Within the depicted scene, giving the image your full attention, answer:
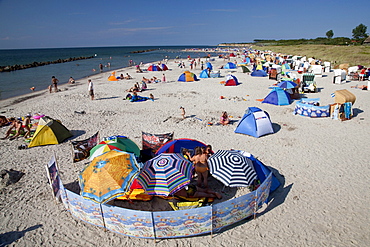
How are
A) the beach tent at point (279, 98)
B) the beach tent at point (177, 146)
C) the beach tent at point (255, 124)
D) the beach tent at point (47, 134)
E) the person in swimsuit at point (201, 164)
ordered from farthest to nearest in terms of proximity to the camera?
the beach tent at point (279, 98) < the beach tent at point (255, 124) < the beach tent at point (47, 134) < the beach tent at point (177, 146) < the person in swimsuit at point (201, 164)

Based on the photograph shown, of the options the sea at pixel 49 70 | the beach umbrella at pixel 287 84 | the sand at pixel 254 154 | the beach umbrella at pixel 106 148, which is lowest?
the sand at pixel 254 154

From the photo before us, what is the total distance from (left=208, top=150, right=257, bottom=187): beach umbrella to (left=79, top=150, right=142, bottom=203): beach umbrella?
209 centimetres

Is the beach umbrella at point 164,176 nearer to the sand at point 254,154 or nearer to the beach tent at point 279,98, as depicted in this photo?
the sand at point 254,154

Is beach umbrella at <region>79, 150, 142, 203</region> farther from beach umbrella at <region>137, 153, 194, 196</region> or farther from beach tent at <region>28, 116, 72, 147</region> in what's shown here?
beach tent at <region>28, 116, 72, 147</region>

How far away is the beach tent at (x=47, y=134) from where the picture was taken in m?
9.90

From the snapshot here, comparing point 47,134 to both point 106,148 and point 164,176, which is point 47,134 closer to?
point 106,148

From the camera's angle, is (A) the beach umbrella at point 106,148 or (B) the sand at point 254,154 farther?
(A) the beach umbrella at point 106,148

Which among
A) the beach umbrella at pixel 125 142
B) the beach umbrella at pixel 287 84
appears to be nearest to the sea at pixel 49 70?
the beach umbrella at pixel 125 142

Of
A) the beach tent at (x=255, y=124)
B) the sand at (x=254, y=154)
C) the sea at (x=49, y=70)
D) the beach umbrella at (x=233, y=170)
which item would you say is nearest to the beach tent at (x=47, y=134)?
the sand at (x=254, y=154)

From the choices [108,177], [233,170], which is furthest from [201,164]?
[108,177]

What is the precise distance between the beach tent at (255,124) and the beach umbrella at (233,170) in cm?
432

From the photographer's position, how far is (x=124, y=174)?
18.3ft

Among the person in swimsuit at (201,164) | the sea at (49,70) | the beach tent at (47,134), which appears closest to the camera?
the person in swimsuit at (201,164)

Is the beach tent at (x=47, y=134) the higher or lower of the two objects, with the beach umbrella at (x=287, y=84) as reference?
lower
